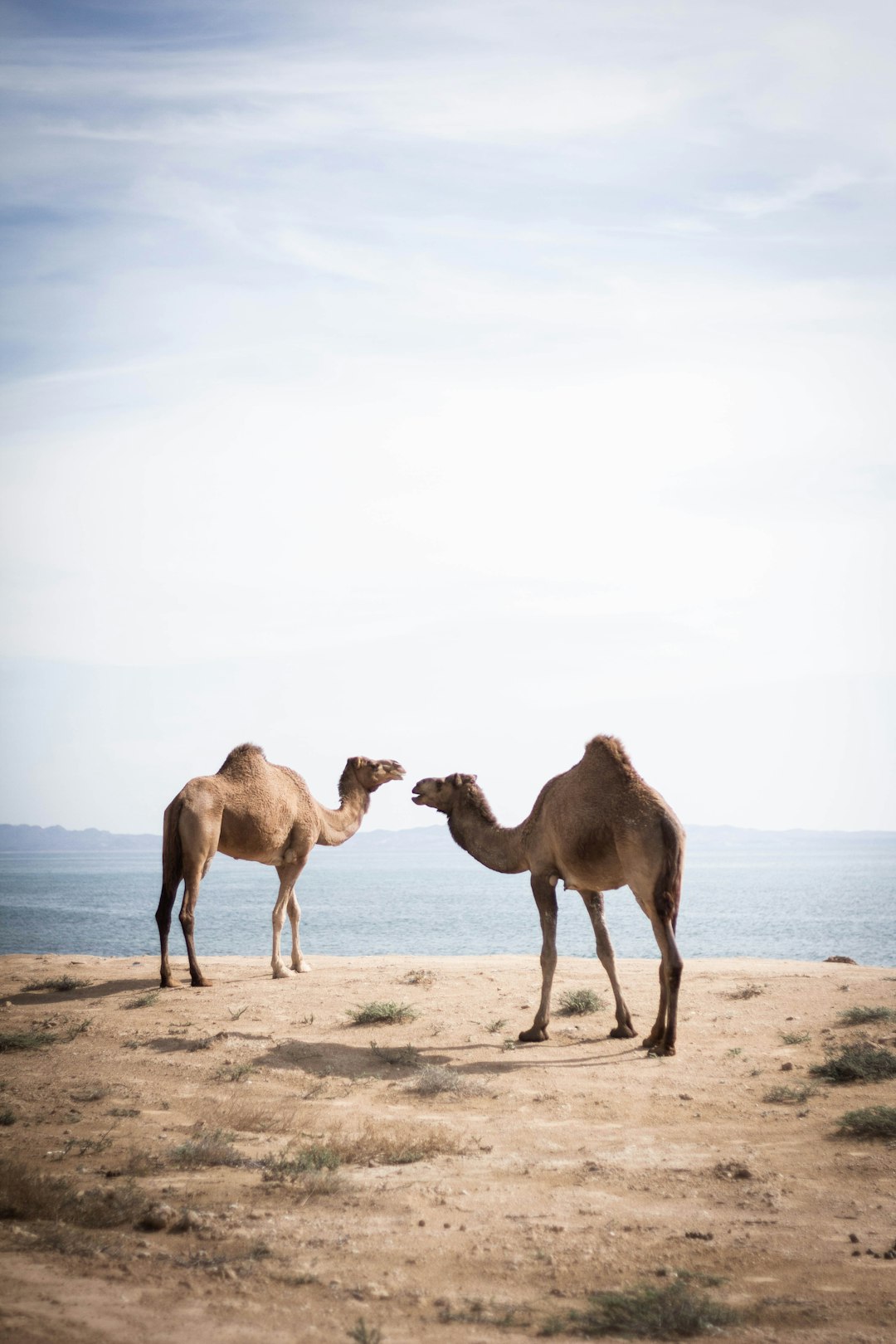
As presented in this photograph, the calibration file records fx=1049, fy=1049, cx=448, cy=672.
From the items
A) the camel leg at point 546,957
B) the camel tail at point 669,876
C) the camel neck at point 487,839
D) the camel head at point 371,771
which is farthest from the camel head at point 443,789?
the camel head at point 371,771

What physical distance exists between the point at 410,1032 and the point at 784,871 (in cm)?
15259

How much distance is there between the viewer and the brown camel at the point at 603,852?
1139 centimetres

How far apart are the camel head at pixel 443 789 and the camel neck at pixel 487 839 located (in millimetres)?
174

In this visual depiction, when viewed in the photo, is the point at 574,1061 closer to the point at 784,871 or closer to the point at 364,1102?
the point at 364,1102

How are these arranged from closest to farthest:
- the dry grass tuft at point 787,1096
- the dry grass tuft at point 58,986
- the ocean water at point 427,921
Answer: the dry grass tuft at point 787,1096
the dry grass tuft at point 58,986
the ocean water at point 427,921

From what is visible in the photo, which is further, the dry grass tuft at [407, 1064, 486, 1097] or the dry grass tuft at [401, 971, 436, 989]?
the dry grass tuft at [401, 971, 436, 989]

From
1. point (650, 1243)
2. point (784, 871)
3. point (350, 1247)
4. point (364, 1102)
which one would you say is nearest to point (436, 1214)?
point (350, 1247)

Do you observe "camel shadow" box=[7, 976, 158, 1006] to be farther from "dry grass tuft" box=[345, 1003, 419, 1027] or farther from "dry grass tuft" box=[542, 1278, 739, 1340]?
"dry grass tuft" box=[542, 1278, 739, 1340]

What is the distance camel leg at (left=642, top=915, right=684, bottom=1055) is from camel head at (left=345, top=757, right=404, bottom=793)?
28.9 feet

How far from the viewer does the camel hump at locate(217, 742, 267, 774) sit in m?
16.6

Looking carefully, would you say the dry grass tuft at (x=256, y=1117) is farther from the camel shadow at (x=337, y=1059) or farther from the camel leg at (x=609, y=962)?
the camel leg at (x=609, y=962)

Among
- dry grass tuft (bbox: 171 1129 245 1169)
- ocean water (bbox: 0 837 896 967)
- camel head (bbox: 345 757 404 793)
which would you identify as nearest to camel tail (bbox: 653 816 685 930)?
dry grass tuft (bbox: 171 1129 245 1169)

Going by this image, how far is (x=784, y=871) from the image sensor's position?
154500 mm

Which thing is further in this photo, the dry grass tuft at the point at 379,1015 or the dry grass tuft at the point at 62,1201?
the dry grass tuft at the point at 379,1015
